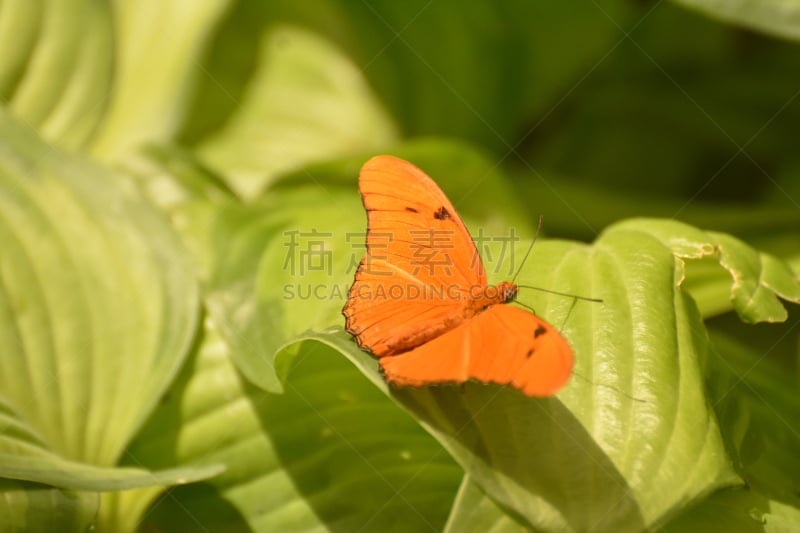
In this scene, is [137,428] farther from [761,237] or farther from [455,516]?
[761,237]

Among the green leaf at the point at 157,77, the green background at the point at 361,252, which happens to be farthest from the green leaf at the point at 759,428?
the green leaf at the point at 157,77

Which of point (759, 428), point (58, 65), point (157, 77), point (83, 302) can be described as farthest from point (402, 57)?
point (759, 428)

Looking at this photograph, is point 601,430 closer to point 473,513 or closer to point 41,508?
point 473,513

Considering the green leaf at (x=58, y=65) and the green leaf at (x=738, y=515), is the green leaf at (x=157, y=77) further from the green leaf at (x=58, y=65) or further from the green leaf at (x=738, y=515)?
the green leaf at (x=738, y=515)

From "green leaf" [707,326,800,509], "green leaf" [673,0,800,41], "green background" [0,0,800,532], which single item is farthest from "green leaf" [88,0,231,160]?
"green leaf" [707,326,800,509]

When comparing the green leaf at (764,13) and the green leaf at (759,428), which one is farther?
the green leaf at (764,13)

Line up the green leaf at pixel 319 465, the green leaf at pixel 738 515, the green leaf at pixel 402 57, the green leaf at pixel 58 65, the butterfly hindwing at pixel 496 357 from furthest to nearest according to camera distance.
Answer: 1. the green leaf at pixel 402 57
2. the green leaf at pixel 58 65
3. the green leaf at pixel 319 465
4. the green leaf at pixel 738 515
5. the butterfly hindwing at pixel 496 357

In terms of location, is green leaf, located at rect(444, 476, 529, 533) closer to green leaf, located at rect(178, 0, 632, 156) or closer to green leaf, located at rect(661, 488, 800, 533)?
green leaf, located at rect(661, 488, 800, 533)

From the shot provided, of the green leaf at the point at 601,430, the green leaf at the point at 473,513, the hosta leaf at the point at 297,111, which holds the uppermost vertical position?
the hosta leaf at the point at 297,111
